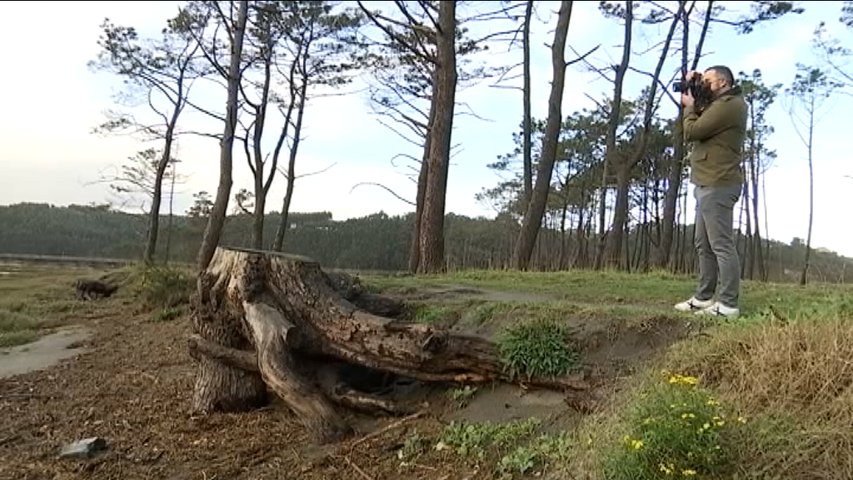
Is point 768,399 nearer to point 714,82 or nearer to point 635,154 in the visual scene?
point 714,82

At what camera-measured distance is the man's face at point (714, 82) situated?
4.41 meters

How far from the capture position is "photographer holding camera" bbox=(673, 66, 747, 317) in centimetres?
430

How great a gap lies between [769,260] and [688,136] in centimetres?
2966

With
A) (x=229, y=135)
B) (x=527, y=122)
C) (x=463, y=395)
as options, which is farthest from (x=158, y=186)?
(x=463, y=395)

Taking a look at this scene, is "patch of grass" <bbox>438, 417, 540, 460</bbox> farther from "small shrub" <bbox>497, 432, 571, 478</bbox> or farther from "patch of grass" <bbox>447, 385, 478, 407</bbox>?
"patch of grass" <bbox>447, 385, 478, 407</bbox>

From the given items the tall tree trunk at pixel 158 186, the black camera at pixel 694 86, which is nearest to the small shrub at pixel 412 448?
the black camera at pixel 694 86

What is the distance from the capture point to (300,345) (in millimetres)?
4465

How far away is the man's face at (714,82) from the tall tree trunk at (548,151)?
7.45 metres

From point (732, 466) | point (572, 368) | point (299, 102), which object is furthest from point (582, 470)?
point (299, 102)

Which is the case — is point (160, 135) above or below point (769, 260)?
above

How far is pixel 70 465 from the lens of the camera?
159 inches

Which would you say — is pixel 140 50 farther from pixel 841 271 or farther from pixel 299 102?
pixel 841 271

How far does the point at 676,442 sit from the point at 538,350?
145cm

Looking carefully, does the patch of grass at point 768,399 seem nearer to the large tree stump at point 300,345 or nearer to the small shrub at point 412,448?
the large tree stump at point 300,345
